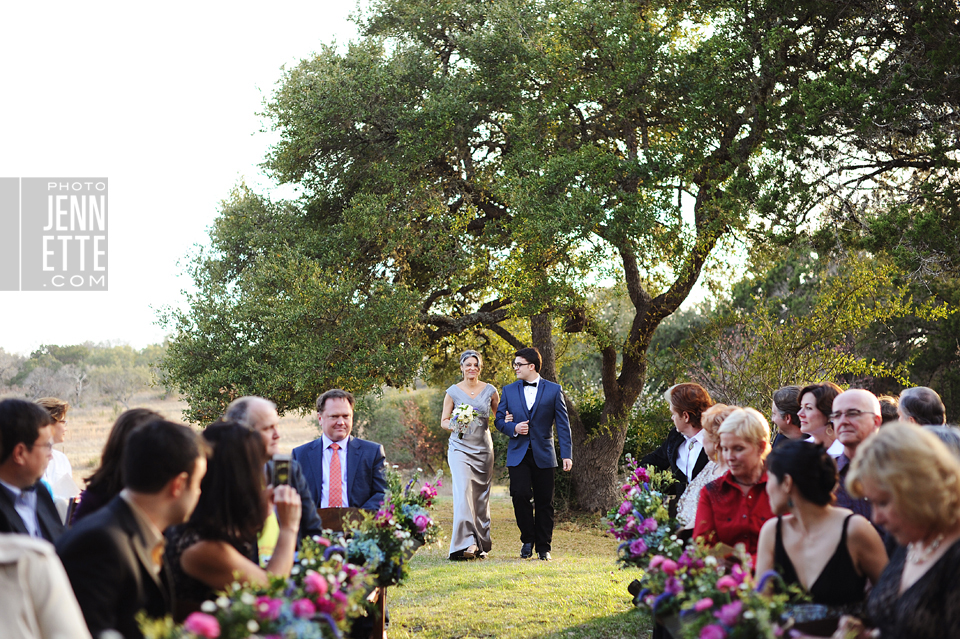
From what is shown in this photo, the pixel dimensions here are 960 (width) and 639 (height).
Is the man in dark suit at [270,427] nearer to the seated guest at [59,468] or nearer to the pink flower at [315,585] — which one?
the pink flower at [315,585]

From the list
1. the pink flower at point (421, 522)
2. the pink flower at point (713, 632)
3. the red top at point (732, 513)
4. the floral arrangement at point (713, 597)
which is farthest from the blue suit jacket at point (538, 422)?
the pink flower at point (713, 632)

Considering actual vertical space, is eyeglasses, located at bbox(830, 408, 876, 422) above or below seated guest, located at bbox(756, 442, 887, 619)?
above

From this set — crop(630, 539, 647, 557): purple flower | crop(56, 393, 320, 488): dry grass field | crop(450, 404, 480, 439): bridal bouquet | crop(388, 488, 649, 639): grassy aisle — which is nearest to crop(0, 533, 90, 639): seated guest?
crop(630, 539, 647, 557): purple flower

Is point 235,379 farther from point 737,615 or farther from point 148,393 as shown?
point 148,393

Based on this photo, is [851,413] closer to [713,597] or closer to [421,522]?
[713,597]

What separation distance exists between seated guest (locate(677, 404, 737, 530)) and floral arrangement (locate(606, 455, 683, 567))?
23 cm

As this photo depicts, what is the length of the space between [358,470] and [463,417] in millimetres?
3505

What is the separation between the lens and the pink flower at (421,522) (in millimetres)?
5410

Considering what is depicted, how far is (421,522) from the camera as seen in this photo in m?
5.41

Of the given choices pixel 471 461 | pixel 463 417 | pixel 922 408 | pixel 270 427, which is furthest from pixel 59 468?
pixel 922 408

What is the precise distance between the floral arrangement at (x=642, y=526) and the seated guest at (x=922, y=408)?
1.61 meters

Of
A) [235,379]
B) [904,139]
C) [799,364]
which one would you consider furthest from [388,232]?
[904,139]

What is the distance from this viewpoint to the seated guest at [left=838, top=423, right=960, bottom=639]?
2.66 metres

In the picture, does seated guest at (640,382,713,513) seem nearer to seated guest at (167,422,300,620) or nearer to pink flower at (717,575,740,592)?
pink flower at (717,575,740,592)
